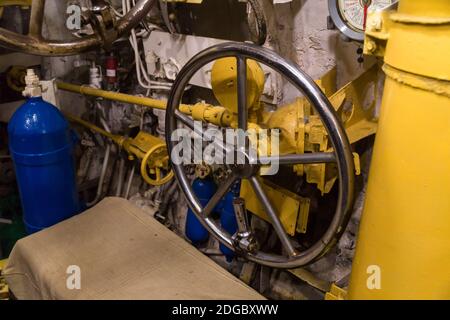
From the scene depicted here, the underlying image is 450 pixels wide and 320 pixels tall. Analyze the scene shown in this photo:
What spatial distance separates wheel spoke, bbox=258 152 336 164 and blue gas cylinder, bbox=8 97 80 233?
862 mm

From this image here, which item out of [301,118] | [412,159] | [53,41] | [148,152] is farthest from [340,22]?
[148,152]

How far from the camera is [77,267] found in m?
1.22

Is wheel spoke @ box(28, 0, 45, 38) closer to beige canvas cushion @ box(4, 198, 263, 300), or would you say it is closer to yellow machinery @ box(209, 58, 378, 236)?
yellow machinery @ box(209, 58, 378, 236)

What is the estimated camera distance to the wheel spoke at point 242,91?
921 millimetres

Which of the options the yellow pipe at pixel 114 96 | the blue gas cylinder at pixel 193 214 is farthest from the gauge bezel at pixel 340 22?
the blue gas cylinder at pixel 193 214

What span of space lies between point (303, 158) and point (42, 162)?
0.99 meters

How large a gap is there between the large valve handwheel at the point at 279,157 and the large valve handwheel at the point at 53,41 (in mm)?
179

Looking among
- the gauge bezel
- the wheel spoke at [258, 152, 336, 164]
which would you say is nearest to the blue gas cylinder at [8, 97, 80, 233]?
the wheel spoke at [258, 152, 336, 164]

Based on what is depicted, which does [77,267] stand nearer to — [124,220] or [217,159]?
[124,220]

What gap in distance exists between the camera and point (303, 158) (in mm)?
899

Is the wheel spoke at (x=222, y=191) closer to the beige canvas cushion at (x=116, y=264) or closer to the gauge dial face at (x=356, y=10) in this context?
the beige canvas cushion at (x=116, y=264)

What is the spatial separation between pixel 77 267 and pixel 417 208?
92cm

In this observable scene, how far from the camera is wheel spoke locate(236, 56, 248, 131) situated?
0.92m

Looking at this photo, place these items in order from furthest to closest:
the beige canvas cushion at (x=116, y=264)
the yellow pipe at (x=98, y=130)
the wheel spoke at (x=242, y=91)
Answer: the yellow pipe at (x=98, y=130) → the beige canvas cushion at (x=116, y=264) → the wheel spoke at (x=242, y=91)
